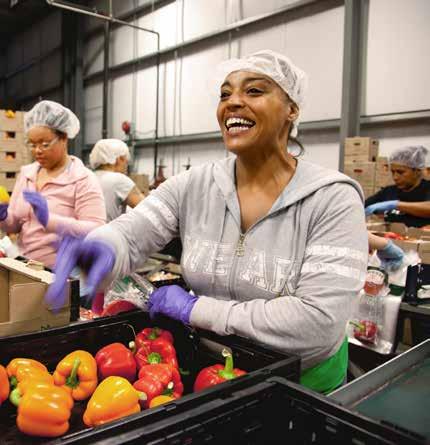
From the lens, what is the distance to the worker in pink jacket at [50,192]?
2.70 metres

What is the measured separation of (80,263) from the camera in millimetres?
1497

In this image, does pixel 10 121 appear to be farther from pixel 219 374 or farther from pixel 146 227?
pixel 219 374

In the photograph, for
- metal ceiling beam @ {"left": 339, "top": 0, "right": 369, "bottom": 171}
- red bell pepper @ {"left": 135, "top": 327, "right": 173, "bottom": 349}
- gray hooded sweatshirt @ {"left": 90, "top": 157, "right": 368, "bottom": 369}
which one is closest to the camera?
gray hooded sweatshirt @ {"left": 90, "top": 157, "right": 368, "bottom": 369}

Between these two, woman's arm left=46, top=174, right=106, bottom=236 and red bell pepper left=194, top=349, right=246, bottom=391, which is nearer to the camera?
red bell pepper left=194, top=349, right=246, bottom=391

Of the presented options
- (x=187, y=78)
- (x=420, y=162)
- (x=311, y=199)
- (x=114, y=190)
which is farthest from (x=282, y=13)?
(x=311, y=199)

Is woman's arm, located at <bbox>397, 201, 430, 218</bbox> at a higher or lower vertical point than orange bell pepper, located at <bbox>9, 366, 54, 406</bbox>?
higher

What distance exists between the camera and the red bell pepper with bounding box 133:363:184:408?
3.83 feet

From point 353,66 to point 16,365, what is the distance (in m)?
5.20

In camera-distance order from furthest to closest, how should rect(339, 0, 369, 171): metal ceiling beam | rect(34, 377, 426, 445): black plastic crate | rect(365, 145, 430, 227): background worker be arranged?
1. rect(339, 0, 369, 171): metal ceiling beam
2. rect(365, 145, 430, 227): background worker
3. rect(34, 377, 426, 445): black plastic crate

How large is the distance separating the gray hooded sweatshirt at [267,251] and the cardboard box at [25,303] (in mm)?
224

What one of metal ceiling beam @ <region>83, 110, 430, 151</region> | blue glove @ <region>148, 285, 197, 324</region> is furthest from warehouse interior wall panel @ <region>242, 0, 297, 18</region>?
blue glove @ <region>148, 285, 197, 324</region>

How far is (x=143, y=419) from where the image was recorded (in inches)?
31.3

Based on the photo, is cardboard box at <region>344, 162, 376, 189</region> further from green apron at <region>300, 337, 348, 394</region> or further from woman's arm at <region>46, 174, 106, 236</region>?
green apron at <region>300, 337, 348, 394</region>

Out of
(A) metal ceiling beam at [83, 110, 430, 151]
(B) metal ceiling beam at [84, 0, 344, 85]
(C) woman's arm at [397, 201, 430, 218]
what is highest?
(B) metal ceiling beam at [84, 0, 344, 85]
